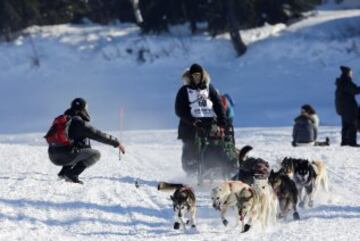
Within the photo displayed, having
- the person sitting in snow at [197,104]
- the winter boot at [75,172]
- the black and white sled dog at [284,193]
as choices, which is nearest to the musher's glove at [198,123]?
the person sitting in snow at [197,104]

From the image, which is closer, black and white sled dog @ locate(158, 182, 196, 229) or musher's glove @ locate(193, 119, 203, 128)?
black and white sled dog @ locate(158, 182, 196, 229)

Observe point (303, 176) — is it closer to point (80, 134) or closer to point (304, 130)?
point (80, 134)

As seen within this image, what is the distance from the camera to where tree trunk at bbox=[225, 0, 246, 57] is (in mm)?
30188

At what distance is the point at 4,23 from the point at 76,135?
2519cm

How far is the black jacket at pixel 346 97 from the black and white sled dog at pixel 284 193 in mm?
7744

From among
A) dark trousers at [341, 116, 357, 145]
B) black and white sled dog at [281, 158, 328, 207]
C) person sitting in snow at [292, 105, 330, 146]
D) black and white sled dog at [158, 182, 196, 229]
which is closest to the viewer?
black and white sled dog at [158, 182, 196, 229]

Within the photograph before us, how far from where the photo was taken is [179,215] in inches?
291

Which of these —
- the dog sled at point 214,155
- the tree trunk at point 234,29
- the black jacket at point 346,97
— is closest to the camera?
the dog sled at point 214,155

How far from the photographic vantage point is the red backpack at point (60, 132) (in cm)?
970

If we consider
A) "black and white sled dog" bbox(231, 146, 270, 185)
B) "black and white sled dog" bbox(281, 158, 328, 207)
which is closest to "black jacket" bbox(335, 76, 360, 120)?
"black and white sled dog" bbox(231, 146, 270, 185)

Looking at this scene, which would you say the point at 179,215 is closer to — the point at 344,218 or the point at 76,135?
the point at 344,218

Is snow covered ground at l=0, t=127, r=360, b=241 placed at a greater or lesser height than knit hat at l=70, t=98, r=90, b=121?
lesser

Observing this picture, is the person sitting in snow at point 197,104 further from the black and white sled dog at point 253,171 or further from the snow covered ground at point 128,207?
the black and white sled dog at point 253,171

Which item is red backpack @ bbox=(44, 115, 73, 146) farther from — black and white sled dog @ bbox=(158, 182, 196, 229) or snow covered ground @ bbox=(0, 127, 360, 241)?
black and white sled dog @ bbox=(158, 182, 196, 229)
